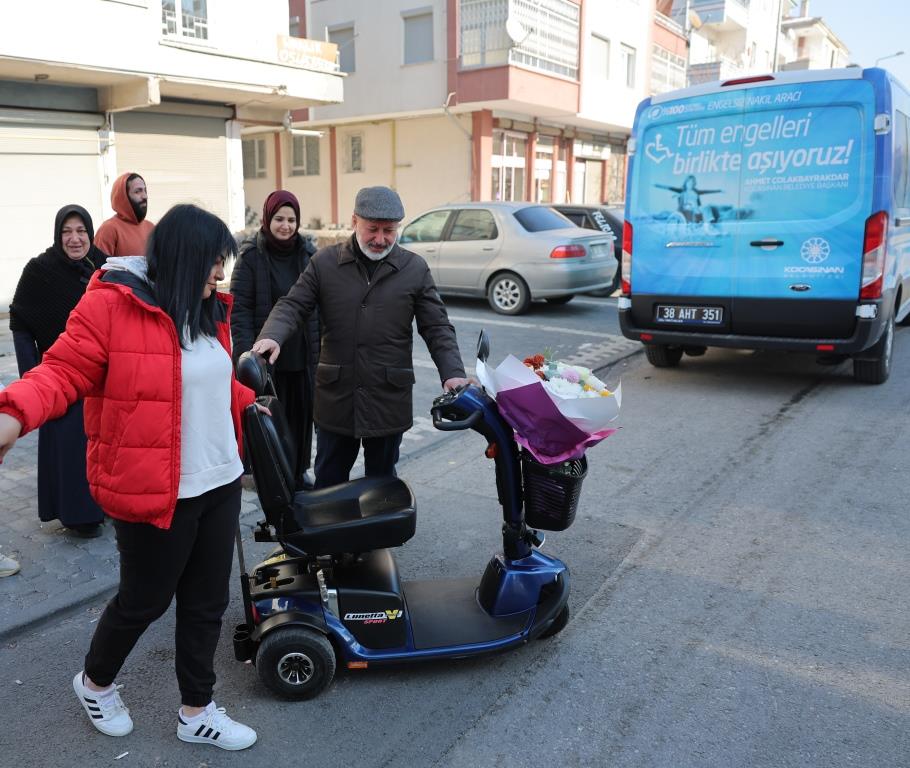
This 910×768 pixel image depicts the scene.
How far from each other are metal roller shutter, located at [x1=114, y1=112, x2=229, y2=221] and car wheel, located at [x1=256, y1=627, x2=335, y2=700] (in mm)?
12208

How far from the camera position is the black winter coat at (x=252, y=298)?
4766 millimetres

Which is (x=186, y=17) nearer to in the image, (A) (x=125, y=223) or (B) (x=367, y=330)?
(A) (x=125, y=223)

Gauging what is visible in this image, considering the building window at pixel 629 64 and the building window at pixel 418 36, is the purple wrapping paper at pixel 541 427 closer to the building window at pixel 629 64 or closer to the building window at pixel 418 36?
the building window at pixel 418 36

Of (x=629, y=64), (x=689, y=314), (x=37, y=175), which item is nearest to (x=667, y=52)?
(x=629, y=64)

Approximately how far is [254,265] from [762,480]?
3.43 m

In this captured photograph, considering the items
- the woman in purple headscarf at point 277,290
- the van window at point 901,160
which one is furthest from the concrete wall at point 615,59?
the woman in purple headscarf at point 277,290

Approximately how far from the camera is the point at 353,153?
84.4 feet

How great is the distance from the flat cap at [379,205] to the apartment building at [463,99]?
18686 millimetres

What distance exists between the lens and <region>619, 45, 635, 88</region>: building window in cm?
2737

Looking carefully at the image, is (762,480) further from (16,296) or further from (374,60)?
(374,60)

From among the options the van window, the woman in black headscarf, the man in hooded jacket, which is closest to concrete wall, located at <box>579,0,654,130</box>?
the van window

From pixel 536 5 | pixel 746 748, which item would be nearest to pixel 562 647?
pixel 746 748

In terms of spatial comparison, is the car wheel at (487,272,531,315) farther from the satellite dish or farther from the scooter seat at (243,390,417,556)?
the satellite dish

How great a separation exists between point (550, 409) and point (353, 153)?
24162 millimetres
